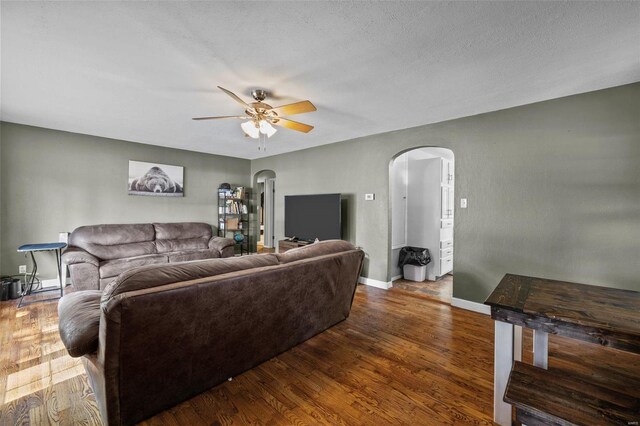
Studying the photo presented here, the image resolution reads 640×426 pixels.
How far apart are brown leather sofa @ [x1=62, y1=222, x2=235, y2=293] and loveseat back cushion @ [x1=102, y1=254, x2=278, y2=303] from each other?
2127 mm

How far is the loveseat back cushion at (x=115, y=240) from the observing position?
4066 millimetres

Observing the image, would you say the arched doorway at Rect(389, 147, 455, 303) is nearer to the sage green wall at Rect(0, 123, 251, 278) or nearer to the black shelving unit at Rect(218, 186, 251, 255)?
the black shelving unit at Rect(218, 186, 251, 255)

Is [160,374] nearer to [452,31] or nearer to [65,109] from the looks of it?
[452,31]

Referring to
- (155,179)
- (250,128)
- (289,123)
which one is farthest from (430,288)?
(155,179)

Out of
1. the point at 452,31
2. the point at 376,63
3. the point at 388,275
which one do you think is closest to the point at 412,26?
the point at 452,31

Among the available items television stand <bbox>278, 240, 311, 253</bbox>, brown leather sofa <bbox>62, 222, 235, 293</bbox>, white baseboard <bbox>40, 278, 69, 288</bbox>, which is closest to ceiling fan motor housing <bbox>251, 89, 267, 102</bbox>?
brown leather sofa <bbox>62, 222, 235, 293</bbox>

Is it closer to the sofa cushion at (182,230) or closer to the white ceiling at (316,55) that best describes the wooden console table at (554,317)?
the white ceiling at (316,55)

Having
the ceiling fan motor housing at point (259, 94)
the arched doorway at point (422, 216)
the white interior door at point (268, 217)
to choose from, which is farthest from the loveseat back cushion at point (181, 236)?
the arched doorway at point (422, 216)

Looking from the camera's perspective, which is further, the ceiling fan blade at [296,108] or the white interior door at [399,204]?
the white interior door at [399,204]

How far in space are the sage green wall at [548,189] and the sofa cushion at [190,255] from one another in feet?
12.1

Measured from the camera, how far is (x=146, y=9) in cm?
161

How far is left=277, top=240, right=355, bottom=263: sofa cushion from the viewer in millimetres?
2174

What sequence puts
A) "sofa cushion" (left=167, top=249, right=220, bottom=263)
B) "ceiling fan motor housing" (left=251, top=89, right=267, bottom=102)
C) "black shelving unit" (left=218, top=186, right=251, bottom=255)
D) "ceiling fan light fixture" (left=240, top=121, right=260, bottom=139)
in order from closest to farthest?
"ceiling fan motor housing" (left=251, top=89, right=267, bottom=102)
"ceiling fan light fixture" (left=240, top=121, right=260, bottom=139)
"sofa cushion" (left=167, top=249, right=220, bottom=263)
"black shelving unit" (left=218, top=186, right=251, bottom=255)

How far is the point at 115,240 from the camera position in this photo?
14.4ft
